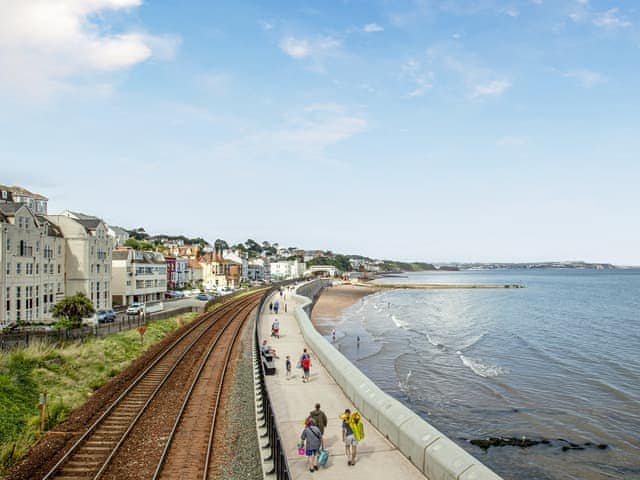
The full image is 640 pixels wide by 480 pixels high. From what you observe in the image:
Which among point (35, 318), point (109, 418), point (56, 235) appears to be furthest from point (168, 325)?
point (109, 418)

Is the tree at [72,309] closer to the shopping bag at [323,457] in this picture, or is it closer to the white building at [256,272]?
the shopping bag at [323,457]

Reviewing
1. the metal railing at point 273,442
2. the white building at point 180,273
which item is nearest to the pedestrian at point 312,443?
the metal railing at point 273,442

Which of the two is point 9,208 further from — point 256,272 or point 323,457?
point 256,272

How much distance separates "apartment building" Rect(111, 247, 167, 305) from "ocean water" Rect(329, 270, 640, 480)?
2789 cm

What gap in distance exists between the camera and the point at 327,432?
14141 millimetres

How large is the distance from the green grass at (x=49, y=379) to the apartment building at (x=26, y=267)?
1057cm

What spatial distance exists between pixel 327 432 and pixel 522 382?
2165 cm

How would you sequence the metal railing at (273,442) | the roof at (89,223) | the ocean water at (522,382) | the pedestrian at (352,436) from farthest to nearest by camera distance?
the roof at (89,223) → the ocean water at (522,382) → the pedestrian at (352,436) → the metal railing at (273,442)

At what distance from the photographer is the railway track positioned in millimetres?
13352

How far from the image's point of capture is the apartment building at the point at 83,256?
49.3m

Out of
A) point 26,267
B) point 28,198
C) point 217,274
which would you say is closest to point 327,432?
point 26,267

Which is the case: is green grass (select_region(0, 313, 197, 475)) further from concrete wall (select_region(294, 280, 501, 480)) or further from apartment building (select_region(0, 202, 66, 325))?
apartment building (select_region(0, 202, 66, 325))

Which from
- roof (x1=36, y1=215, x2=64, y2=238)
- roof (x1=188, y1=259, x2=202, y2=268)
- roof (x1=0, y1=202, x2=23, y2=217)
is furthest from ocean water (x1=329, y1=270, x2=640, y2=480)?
roof (x1=188, y1=259, x2=202, y2=268)

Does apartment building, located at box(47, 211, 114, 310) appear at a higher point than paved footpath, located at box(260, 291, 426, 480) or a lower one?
higher
